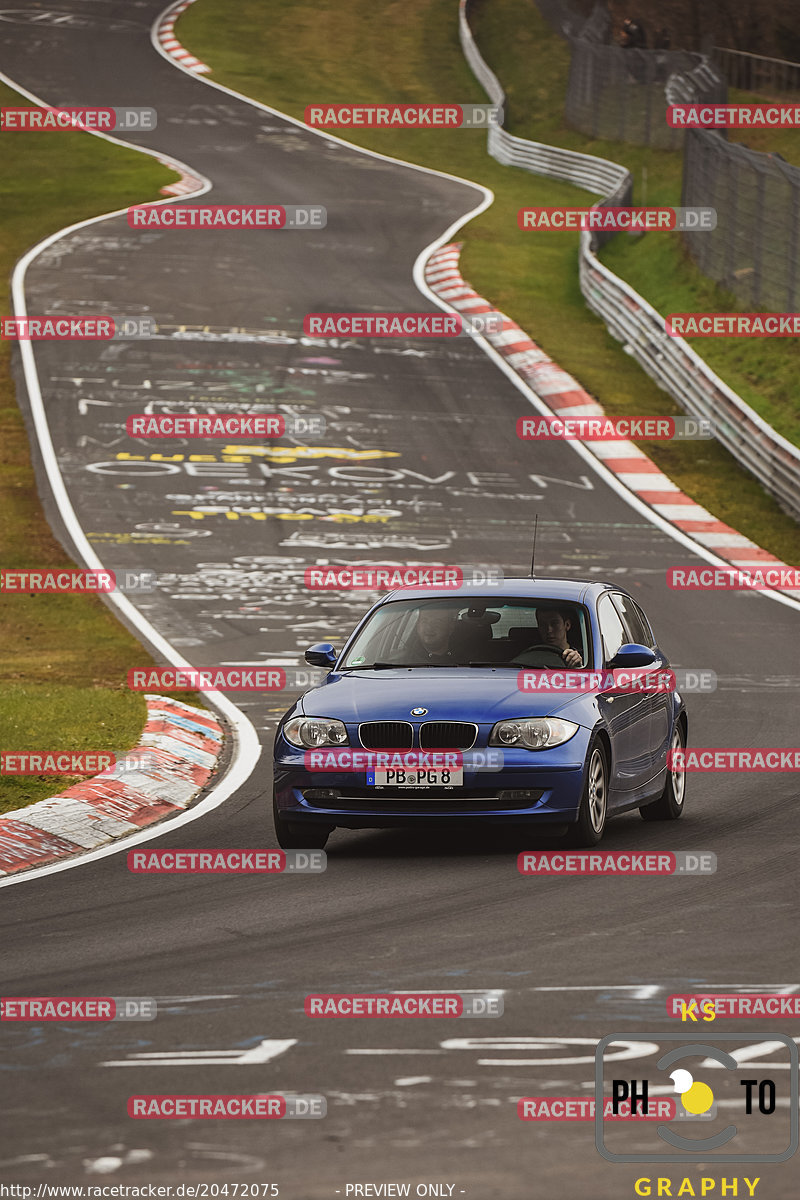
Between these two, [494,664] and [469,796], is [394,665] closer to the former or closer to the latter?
[494,664]

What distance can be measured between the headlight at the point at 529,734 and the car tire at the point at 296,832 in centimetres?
107

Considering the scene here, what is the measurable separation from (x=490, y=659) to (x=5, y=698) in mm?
5616

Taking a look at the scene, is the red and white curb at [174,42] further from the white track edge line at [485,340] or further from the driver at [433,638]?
the driver at [433,638]

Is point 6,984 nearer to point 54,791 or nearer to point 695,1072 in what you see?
point 695,1072

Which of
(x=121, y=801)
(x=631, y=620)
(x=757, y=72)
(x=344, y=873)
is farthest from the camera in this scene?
(x=757, y=72)

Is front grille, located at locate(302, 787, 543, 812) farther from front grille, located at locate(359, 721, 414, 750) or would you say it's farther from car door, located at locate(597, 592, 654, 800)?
car door, located at locate(597, 592, 654, 800)

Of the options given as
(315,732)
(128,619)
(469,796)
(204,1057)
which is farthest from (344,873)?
(128,619)

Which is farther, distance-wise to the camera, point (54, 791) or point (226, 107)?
point (226, 107)

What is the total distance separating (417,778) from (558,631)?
1655mm

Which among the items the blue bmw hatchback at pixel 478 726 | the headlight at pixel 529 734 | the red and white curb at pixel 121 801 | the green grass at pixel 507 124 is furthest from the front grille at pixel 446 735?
the green grass at pixel 507 124

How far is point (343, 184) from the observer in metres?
48.2

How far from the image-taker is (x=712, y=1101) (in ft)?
19.5

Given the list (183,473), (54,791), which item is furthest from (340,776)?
(183,473)

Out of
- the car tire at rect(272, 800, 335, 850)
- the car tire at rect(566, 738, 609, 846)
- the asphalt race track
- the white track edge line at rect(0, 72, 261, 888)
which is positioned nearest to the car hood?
the car tire at rect(566, 738, 609, 846)
